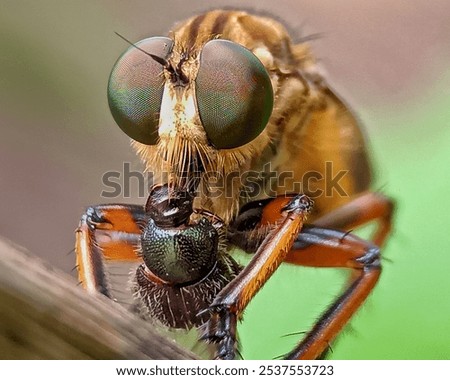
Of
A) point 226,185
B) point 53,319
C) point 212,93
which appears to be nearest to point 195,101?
point 212,93

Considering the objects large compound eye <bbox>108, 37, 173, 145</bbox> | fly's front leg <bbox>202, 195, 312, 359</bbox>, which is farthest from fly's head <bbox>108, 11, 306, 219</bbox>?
fly's front leg <bbox>202, 195, 312, 359</bbox>

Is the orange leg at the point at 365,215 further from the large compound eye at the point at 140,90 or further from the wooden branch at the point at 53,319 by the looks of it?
the wooden branch at the point at 53,319

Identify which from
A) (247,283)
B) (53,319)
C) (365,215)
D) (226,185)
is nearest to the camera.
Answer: (53,319)

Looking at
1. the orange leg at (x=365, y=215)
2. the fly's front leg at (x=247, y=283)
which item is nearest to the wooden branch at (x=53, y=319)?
the fly's front leg at (x=247, y=283)

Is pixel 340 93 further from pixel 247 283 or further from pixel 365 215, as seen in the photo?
pixel 247 283

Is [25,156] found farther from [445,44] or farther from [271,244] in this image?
[445,44]

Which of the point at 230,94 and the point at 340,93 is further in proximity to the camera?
the point at 340,93

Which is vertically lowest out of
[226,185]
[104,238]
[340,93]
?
[104,238]

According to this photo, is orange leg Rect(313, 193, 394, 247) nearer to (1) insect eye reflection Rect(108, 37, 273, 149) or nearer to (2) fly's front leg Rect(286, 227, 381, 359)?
(2) fly's front leg Rect(286, 227, 381, 359)
